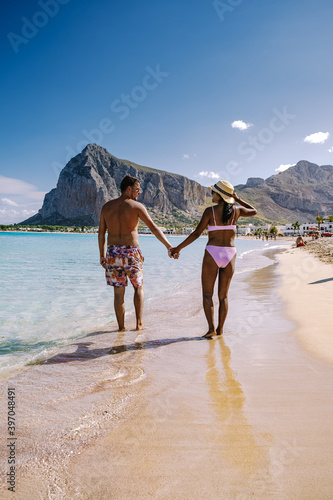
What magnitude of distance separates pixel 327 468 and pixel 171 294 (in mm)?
6998

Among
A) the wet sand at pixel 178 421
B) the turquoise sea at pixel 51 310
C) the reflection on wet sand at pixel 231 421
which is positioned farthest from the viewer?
the turquoise sea at pixel 51 310

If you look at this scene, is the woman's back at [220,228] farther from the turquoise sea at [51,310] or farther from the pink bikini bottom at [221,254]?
the turquoise sea at [51,310]

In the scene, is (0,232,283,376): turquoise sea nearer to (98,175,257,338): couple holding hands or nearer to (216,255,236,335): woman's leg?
(98,175,257,338): couple holding hands

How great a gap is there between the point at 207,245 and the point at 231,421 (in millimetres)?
2684

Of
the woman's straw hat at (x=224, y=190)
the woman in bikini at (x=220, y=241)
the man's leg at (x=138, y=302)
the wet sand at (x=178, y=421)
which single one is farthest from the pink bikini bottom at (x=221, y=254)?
the man's leg at (x=138, y=302)

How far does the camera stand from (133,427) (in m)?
2.23

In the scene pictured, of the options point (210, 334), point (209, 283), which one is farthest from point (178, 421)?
point (209, 283)

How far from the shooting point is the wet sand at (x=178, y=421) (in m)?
1.68

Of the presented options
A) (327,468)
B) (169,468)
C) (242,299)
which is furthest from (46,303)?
(327,468)

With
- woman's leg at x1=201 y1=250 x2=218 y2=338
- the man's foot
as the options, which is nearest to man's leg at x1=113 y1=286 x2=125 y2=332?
woman's leg at x1=201 y1=250 x2=218 y2=338

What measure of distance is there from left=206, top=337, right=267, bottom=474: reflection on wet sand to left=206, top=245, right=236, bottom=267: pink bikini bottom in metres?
1.44

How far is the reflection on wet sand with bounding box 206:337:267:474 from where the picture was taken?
185 cm

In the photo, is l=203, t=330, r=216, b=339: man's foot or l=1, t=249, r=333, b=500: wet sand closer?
l=1, t=249, r=333, b=500: wet sand

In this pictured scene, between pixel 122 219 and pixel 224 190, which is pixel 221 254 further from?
pixel 122 219
